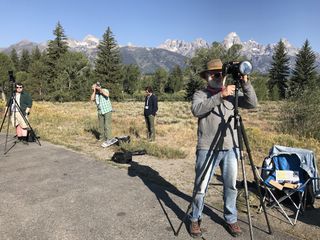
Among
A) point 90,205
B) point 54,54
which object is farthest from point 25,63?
point 90,205

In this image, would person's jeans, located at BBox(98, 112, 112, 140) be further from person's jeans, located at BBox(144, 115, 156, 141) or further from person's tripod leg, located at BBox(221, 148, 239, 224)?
person's tripod leg, located at BBox(221, 148, 239, 224)

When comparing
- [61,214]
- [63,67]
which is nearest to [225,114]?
[61,214]

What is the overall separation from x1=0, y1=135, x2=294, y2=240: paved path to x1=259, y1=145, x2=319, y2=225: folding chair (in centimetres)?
121

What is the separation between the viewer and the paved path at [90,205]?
4.54 m

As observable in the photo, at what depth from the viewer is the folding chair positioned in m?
5.74

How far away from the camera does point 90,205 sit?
5.49 meters

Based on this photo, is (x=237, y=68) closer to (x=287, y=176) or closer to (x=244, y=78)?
(x=244, y=78)

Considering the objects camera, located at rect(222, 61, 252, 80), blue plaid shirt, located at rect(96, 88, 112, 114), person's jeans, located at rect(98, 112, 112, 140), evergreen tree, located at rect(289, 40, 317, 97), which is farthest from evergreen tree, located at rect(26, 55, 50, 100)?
camera, located at rect(222, 61, 252, 80)

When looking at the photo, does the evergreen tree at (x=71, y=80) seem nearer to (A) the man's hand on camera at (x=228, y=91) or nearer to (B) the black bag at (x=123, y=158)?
(B) the black bag at (x=123, y=158)

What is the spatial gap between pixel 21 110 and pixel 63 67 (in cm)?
5002

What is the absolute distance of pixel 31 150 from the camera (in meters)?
9.81

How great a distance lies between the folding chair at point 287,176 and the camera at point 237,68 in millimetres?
2615

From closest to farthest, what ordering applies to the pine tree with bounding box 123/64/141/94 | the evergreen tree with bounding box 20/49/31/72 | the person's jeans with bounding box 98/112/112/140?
the person's jeans with bounding box 98/112/112/140 < the evergreen tree with bounding box 20/49/31/72 < the pine tree with bounding box 123/64/141/94

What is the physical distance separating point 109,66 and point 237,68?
5759cm
